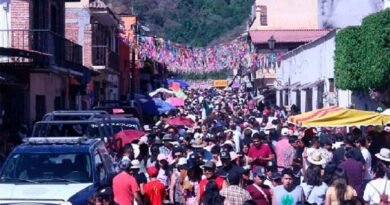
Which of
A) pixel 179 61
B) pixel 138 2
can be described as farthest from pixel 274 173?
pixel 138 2

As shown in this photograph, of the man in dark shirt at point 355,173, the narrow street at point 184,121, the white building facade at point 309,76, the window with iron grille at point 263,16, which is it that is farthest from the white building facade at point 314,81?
the window with iron grille at point 263,16

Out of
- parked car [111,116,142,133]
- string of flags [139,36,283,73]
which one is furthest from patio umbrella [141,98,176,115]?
parked car [111,116,142,133]

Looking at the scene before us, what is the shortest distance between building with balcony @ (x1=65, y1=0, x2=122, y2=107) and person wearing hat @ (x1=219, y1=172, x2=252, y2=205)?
32.0 metres

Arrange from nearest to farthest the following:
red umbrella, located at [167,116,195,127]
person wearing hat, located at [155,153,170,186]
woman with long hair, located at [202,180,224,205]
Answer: woman with long hair, located at [202,180,224,205], person wearing hat, located at [155,153,170,186], red umbrella, located at [167,116,195,127]

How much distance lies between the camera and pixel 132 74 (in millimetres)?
64312

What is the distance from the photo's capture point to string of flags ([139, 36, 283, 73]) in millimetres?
56531

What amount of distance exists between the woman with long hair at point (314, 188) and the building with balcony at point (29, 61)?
1347 cm

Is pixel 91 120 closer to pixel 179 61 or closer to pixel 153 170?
pixel 153 170

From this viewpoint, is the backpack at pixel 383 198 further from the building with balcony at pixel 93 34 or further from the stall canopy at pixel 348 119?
the building with balcony at pixel 93 34

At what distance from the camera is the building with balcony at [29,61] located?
98.7ft


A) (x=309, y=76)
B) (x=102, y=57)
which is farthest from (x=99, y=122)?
(x=102, y=57)

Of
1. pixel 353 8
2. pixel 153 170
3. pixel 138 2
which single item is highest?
pixel 138 2

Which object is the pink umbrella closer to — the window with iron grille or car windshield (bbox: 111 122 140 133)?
the window with iron grille

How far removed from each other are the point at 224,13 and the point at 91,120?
5059 inches
